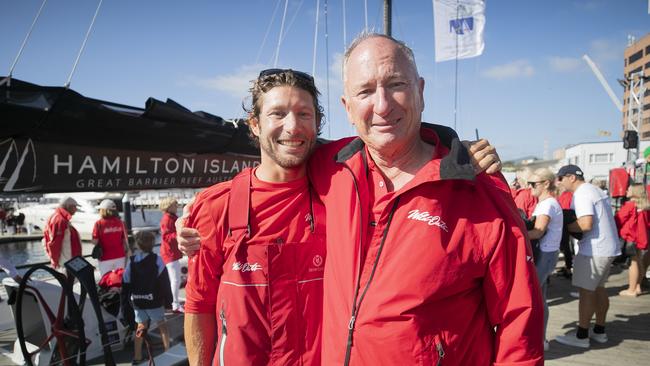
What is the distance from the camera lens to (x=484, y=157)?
5.34 feet

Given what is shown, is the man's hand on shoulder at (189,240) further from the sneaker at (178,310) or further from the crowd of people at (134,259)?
the sneaker at (178,310)

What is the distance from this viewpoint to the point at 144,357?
472cm

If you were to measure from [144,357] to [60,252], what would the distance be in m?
3.79

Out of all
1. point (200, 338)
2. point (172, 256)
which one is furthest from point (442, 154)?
point (172, 256)

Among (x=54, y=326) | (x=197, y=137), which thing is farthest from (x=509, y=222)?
(x=54, y=326)

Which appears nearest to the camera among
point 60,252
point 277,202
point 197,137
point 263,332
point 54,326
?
point 263,332

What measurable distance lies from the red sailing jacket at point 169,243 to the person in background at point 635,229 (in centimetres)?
819

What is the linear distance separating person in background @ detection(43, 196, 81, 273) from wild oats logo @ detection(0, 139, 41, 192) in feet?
19.2

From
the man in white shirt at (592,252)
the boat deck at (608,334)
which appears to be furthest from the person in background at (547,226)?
the boat deck at (608,334)

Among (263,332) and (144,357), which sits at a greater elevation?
(263,332)

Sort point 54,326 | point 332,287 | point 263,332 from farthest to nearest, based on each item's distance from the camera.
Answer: point 54,326, point 263,332, point 332,287

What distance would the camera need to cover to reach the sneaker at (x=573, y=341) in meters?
4.64

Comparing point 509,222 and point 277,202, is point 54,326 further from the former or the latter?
point 509,222

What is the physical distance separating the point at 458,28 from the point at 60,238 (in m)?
10.4
